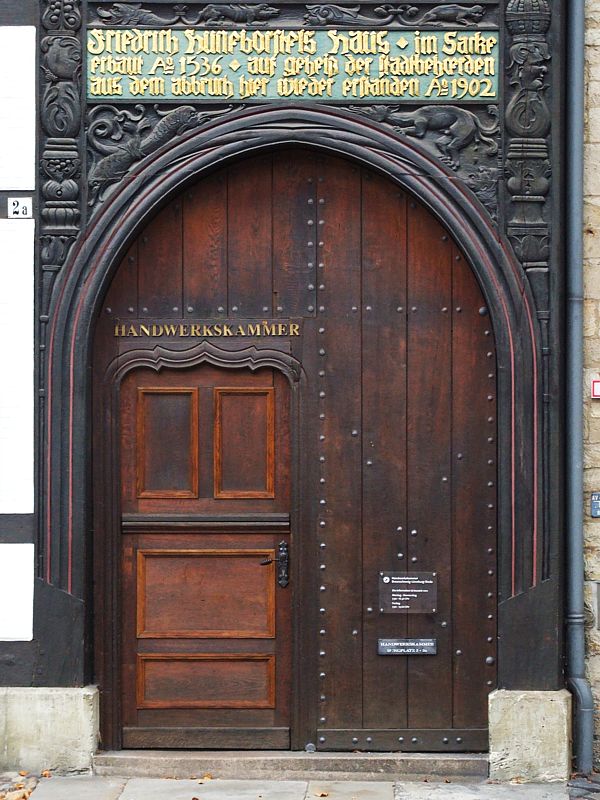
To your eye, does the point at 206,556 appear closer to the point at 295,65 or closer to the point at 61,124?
the point at 61,124

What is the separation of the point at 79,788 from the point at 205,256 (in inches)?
112

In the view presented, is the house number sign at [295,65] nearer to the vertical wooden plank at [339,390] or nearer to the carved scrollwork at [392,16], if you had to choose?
the carved scrollwork at [392,16]

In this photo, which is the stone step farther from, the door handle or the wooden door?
the door handle

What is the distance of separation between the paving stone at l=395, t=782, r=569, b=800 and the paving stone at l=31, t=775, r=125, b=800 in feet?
4.74

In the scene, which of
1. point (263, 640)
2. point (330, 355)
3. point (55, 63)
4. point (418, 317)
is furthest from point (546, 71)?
point (263, 640)

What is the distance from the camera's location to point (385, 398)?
6.69m

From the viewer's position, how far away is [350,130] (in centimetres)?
648

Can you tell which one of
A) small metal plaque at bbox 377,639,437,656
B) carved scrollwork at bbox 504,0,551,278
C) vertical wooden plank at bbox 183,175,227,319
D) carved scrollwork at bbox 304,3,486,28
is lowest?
small metal plaque at bbox 377,639,437,656

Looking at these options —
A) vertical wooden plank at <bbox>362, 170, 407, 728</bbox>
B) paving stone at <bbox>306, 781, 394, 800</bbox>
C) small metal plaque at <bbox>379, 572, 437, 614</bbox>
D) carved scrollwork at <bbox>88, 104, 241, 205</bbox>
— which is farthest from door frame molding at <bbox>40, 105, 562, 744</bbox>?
paving stone at <bbox>306, 781, 394, 800</bbox>

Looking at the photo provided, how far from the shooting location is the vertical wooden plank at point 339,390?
669 cm

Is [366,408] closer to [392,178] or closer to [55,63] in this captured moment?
[392,178]

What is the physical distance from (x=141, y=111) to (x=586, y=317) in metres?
2.59

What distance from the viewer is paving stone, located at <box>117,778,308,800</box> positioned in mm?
6215

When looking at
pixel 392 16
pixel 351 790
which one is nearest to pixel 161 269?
pixel 392 16
